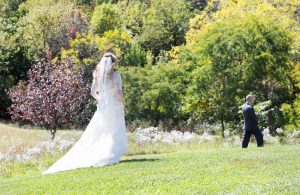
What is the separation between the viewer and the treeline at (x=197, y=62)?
26391 millimetres

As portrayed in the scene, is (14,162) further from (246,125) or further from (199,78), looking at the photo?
(199,78)

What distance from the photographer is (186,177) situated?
10.0 metres

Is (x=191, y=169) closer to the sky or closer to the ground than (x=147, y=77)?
closer to the ground

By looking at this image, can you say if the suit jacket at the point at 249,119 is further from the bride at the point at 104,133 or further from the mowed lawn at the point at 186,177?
the bride at the point at 104,133

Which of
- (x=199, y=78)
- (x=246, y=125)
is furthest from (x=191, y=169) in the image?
(x=199, y=78)

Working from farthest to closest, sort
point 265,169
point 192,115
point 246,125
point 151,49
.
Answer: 1. point 151,49
2. point 192,115
3. point 246,125
4. point 265,169

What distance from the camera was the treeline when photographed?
2639 cm

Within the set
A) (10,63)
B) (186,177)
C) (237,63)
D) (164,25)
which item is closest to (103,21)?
(164,25)

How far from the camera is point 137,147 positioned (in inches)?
746

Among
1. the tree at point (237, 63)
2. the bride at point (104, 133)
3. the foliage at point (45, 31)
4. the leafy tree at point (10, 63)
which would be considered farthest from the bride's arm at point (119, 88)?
the foliage at point (45, 31)

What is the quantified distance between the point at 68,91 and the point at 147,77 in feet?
19.7

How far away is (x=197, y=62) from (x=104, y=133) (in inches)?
630

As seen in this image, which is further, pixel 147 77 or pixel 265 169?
pixel 147 77

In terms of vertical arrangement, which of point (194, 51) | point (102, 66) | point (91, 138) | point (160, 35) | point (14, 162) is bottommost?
point (14, 162)
